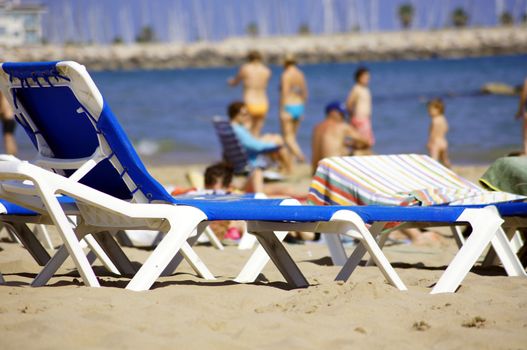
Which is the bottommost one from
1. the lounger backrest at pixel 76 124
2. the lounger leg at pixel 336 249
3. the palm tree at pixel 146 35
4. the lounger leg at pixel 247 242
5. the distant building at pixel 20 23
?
the palm tree at pixel 146 35

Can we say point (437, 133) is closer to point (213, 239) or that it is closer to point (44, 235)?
point (213, 239)

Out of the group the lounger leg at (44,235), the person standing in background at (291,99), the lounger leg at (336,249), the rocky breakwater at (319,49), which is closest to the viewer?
the lounger leg at (336,249)

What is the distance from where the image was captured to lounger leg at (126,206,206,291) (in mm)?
3305

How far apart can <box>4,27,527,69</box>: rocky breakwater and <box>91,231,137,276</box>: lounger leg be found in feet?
268

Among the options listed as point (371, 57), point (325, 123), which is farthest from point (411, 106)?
point (371, 57)

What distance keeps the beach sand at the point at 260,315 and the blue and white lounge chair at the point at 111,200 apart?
0.47 ft

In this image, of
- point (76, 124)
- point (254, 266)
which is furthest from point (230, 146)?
point (76, 124)

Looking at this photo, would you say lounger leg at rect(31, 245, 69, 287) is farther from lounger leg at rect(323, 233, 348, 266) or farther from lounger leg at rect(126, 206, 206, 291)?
lounger leg at rect(323, 233, 348, 266)

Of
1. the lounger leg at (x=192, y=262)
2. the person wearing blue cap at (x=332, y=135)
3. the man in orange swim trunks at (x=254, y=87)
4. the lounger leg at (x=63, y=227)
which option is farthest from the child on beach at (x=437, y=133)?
the lounger leg at (x=63, y=227)

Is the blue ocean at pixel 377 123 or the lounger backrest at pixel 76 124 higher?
the lounger backrest at pixel 76 124

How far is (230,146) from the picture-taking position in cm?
884

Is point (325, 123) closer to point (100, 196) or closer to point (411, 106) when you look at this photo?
point (100, 196)

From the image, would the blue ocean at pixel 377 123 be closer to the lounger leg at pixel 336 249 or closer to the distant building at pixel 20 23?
the lounger leg at pixel 336 249

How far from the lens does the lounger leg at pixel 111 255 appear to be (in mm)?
4031
